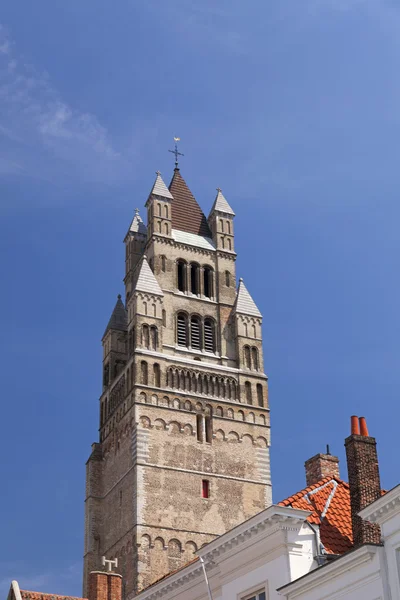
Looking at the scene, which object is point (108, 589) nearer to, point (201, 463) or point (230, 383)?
point (201, 463)

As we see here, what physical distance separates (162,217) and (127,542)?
79.2 feet

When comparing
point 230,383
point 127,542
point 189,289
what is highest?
point 189,289

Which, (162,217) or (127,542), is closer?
(127,542)

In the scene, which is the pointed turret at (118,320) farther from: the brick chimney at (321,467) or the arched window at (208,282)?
the brick chimney at (321,467)

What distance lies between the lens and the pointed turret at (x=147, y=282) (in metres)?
69.7

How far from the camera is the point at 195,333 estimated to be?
71125mm

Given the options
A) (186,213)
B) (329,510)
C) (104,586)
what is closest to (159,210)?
(186,213)

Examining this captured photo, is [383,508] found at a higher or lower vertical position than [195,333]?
lower

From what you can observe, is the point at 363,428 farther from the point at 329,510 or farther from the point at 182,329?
the point at 182,329

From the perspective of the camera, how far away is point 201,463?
64.9 m

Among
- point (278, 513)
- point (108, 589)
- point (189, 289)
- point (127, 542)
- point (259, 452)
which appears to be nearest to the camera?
point (278, 513)

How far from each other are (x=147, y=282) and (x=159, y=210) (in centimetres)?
731

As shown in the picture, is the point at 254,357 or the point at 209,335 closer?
the point at 254,357

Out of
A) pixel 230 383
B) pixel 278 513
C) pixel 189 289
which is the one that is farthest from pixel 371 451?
pixel 189 289
